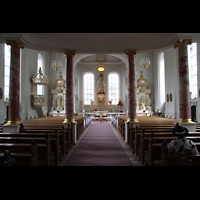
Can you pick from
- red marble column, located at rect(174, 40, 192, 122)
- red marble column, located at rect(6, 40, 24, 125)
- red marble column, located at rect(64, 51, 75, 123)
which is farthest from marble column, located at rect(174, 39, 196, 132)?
red marble column, located at rect(6, 40, 24, 125)

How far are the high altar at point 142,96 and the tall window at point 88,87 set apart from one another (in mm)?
8057

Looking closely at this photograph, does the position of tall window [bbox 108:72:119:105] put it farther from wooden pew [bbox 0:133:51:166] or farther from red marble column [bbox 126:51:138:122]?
wooden pew [bbox 0:133:51:166]

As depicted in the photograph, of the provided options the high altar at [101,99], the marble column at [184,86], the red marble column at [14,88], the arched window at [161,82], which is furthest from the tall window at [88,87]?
the marble column at [184,86]

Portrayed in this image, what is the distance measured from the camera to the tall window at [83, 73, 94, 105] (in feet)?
91.6

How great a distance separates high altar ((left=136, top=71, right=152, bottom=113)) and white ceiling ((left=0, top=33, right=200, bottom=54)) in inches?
502

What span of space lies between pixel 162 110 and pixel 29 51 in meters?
14.3

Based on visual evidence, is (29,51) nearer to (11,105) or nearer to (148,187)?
(11,105)

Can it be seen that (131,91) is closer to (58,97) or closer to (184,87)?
(184,87)

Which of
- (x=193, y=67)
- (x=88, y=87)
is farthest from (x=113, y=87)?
(x=193, y=67)

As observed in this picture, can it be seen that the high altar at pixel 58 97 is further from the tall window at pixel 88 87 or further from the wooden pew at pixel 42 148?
the wooden pew at pixel 42 148

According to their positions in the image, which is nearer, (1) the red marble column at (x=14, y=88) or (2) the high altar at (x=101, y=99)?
(1) the red marble column at (x=14, y=88)

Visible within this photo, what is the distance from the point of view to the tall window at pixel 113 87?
1101 inches

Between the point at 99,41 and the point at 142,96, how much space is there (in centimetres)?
1445
